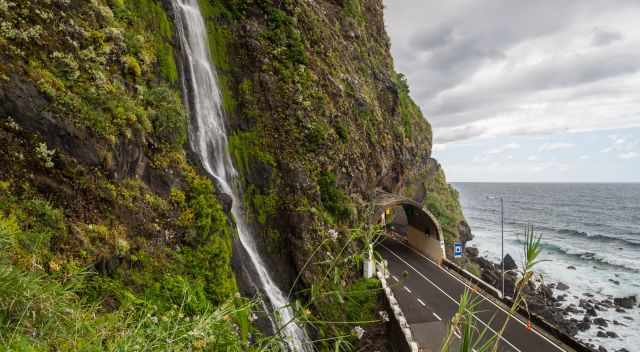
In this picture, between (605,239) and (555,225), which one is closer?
(605,239)

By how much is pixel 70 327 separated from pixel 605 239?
85.8 meters

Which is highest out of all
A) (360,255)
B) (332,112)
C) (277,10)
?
(277,10)

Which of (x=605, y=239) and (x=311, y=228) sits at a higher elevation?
(x=311, y=228)

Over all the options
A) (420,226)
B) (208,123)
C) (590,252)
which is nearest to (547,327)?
(420,226)

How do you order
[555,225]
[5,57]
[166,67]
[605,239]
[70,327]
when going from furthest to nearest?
[555,225] → [605,239] → [166,67] → [5,57] → [70,327]

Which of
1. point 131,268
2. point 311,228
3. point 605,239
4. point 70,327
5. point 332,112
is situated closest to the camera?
point 70,327

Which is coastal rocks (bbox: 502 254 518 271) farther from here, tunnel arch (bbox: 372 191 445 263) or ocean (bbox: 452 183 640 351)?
tunnel arch (bbox: 372 191 445 263)

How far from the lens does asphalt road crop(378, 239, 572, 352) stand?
16359 mm

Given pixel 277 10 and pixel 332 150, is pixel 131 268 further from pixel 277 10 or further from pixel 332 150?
pixel 277 10

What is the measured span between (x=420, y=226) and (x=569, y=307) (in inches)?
693

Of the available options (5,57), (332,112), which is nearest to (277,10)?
(332,112)

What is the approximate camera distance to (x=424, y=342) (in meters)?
15.9

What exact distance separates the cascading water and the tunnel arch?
1206cm

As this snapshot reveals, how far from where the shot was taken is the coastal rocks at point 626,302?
34581mm
